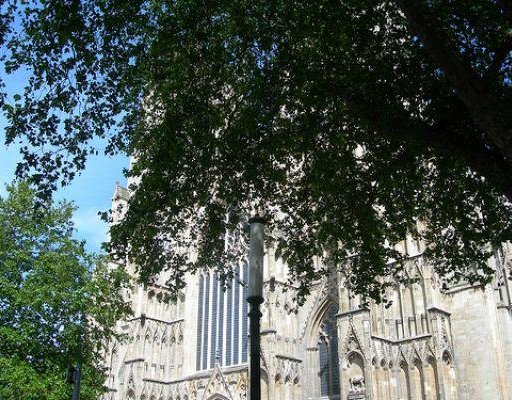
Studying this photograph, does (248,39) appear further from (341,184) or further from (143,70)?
(341,184)

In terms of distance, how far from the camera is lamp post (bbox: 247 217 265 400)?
7.81 metres

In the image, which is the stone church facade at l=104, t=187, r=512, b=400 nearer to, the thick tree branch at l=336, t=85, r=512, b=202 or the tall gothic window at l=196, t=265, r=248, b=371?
the tall gothic window at l=196, t=265, r=248, b=371

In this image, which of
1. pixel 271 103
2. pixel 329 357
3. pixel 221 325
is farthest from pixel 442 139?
pixel 221 325

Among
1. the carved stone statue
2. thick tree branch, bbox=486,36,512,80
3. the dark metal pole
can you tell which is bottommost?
the dark metal pole

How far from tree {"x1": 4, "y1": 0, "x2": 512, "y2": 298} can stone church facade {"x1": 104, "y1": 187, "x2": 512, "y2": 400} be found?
11.0ft

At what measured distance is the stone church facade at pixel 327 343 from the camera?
68.6 ft

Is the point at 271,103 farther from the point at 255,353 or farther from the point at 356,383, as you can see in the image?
the point at 356,383

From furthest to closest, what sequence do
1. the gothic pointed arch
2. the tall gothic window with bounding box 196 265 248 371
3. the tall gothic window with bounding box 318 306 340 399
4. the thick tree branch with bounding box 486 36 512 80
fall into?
1. the tall gothic window with bounding box 196 265 248 371
2. the gothic pointed arch
3. the tall gothic window with bounding box 318 306 340 399
4. the thick tree branch with bounding box 486 36 512 80

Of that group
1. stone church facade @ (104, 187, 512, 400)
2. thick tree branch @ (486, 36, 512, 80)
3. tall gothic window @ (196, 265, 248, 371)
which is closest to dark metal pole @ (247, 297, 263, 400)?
thick tree branch @ (486, 36, 512, 80)

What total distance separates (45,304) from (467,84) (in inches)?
610

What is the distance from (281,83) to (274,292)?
15682 millimetres

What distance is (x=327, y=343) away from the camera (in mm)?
25672

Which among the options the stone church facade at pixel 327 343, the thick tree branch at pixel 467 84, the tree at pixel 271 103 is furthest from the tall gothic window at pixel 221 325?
the thick tree branch at pixel 467 84

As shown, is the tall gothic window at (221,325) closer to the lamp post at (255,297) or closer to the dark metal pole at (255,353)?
the lamp post at (255,297)
